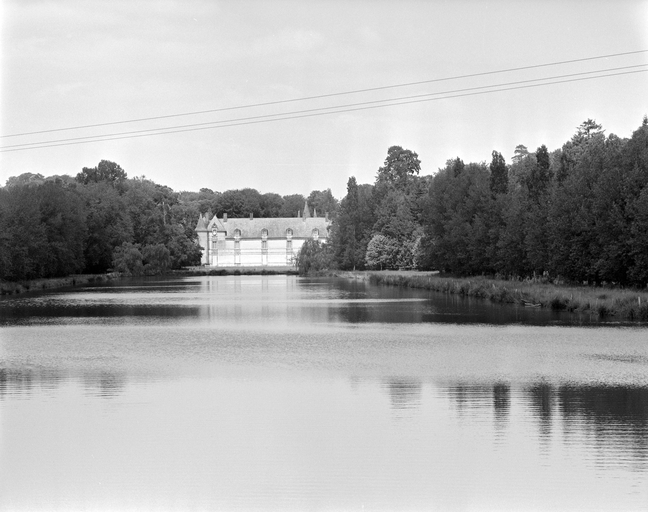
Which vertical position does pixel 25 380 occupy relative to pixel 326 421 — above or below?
above

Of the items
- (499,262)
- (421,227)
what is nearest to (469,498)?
(499,262)

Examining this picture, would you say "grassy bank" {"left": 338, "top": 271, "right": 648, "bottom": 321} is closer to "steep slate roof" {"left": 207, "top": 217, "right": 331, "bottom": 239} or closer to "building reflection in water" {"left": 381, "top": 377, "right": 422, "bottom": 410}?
"building reflection in water" {"left": 381, "top": 377, "right": 422, "bottom": 410}

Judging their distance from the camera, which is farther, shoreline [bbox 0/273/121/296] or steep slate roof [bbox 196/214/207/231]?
steep slate roof [bbox 196/214/207/231]

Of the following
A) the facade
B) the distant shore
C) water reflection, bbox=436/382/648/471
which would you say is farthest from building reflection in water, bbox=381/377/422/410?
the facade

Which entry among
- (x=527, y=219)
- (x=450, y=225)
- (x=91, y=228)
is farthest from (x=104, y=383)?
(x=91, y=228)

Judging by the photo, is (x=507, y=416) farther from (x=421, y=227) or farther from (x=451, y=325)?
(x=421, y=227)

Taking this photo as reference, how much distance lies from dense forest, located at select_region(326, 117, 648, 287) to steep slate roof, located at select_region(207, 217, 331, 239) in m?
55.9

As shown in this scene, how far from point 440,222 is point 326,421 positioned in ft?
211

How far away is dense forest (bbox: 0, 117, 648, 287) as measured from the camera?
49.0 metres

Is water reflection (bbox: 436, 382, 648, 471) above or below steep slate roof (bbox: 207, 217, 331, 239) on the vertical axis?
below

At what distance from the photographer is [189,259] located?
447 ft

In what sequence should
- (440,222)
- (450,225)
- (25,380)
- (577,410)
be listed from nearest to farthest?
(577,410) < (25,380) < (450,225) < (440,222)

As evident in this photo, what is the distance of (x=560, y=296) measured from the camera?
45.4 m

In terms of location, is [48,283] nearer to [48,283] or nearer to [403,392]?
[48,283]
